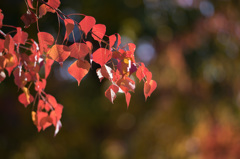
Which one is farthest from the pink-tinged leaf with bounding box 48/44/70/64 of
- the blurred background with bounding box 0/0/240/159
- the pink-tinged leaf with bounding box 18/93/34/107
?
the blurred background with bounding box 0/0/240/159

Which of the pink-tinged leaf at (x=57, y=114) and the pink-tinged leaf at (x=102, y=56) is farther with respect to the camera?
the pink-tinged leaf at (x=57, y=114)

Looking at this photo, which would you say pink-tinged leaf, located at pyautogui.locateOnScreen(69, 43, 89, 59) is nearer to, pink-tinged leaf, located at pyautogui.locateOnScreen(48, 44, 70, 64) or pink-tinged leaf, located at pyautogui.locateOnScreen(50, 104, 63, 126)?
pink-tinged leaf, located at pyautogui.locateOnScreen(48, 44, 70, 64)

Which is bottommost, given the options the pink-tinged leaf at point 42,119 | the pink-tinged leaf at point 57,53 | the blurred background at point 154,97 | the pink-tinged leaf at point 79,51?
the blurred background at point 154,97

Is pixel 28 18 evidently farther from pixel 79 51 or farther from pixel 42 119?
pixel 42 119

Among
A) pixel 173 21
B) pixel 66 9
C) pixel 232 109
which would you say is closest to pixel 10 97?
pixel 66 9

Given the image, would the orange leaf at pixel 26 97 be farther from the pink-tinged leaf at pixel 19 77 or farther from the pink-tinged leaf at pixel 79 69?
the pink-tinged leaf at pixel 79 69

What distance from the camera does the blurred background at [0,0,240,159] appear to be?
9.93ft

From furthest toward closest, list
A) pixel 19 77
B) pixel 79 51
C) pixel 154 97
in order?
pixel 154 97, pixel 19 77, pixel 79 51

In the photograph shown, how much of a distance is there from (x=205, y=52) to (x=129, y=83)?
2.59 meters

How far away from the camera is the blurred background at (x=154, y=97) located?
3025 mm

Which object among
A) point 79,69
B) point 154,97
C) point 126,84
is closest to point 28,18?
point 79,69

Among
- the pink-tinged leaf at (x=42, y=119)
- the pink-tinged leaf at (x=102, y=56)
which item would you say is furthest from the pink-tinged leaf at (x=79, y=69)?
the pink-tinged leaf at (x=42, y=119)

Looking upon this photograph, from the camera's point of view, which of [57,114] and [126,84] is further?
[57,114]

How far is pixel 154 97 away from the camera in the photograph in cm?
324
